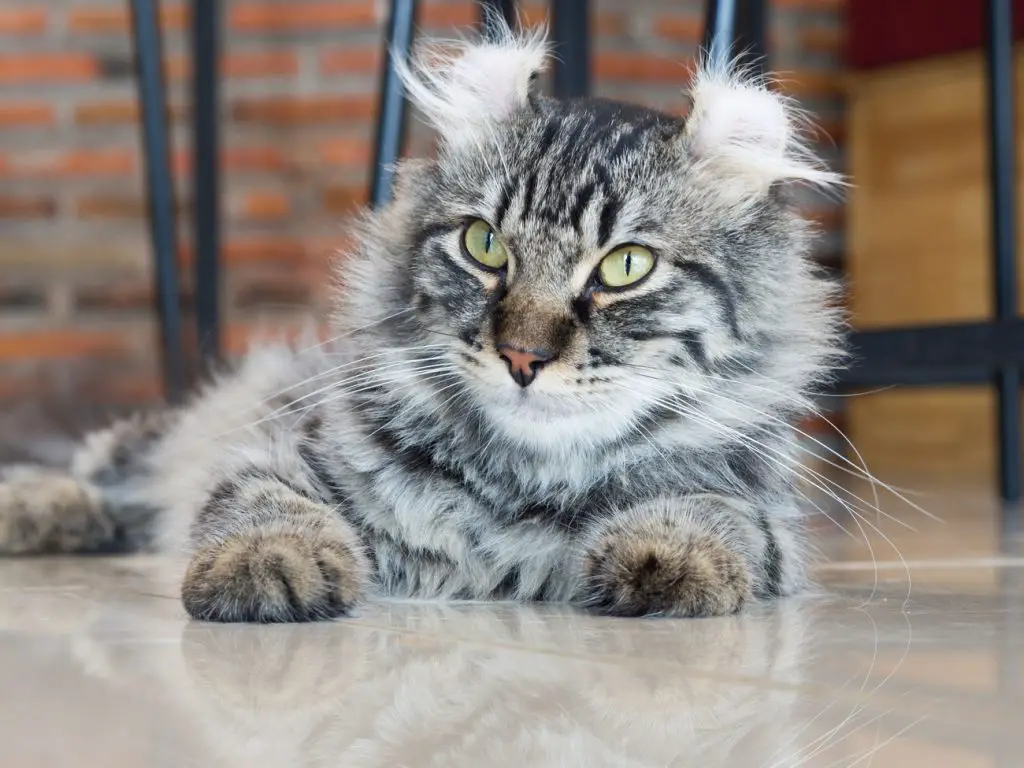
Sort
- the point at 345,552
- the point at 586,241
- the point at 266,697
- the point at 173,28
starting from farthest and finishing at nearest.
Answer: the point at 173,28
the point at 586,241
the point at 345,552
the point at 266,697

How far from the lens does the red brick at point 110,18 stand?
12.7ft

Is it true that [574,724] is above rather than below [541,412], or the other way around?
below

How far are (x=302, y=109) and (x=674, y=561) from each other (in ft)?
9.79

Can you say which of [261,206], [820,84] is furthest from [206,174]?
[820,84]

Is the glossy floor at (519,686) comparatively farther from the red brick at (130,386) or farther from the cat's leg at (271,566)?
the red brick at (130,386)

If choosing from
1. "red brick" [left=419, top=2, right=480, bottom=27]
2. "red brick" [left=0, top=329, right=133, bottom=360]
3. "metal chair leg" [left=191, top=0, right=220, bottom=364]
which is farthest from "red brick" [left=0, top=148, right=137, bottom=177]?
"red brick" [left=419, top=2, right=480, bottom=27]

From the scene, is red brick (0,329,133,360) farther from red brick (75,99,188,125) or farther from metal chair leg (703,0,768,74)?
metal chair leg (703,0,768,74)

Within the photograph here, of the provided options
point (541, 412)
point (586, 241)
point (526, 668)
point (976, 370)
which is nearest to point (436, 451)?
point (541, 412)

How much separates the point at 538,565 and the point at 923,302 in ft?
9.89

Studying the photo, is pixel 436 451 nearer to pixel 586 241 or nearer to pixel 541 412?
pixel 541 412

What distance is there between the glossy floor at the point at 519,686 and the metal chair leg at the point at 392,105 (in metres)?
0.95

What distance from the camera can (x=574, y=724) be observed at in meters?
0.77

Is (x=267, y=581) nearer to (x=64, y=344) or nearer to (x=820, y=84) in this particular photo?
(x=64, y=344)

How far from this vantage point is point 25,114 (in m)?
3.85
